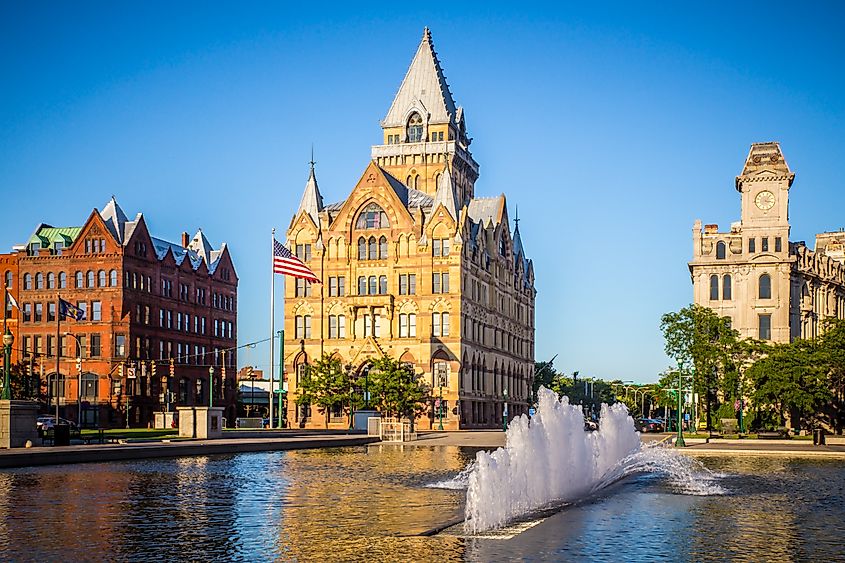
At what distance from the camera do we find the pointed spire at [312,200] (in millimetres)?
103250

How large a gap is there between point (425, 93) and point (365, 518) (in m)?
99.4

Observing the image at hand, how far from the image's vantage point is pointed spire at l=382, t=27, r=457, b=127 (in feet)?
379

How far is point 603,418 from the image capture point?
33.8 meters

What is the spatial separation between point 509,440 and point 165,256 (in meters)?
90.4

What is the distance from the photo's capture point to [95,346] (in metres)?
101

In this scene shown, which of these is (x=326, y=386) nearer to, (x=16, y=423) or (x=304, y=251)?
(x=304, y=251)

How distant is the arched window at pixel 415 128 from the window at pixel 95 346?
1546 inches

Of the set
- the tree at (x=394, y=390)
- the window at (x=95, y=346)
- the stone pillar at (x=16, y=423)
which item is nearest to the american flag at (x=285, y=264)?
the tree at (x=394, y=390)

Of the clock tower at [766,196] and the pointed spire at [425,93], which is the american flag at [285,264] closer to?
the pointed spire at [425,93]

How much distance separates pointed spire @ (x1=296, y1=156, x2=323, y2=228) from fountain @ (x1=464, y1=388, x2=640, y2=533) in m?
74.1

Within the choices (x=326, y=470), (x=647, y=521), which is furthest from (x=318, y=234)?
(x=647, y=521)

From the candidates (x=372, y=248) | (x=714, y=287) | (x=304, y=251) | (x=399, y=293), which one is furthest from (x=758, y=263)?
(x=304, y=251)

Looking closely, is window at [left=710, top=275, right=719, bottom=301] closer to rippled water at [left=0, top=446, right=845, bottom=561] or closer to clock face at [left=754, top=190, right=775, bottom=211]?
clock face at [left=754, top=190, right=775, bottom=211]

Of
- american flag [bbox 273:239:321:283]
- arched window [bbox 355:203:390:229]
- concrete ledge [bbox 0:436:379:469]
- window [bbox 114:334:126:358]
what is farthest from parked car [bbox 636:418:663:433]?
A: window [bbox 114:334:126:358]
